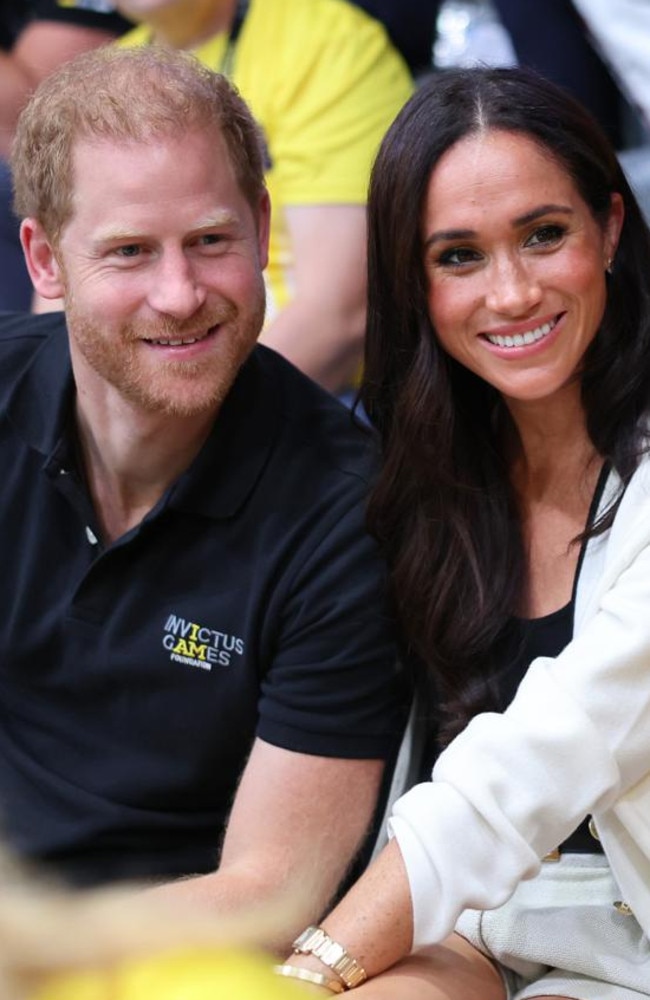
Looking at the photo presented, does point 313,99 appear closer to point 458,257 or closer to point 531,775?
point 458,257

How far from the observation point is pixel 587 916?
1773mm

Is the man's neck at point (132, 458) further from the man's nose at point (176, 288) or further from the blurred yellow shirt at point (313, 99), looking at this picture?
the blurred yellow shirt at point (313, 99)

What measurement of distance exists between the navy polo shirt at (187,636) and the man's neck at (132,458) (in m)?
0.03

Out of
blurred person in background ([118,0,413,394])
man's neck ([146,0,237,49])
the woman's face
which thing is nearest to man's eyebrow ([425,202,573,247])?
the woman's face

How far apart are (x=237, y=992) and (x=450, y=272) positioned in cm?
142

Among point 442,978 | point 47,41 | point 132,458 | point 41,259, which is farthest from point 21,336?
point 47,41

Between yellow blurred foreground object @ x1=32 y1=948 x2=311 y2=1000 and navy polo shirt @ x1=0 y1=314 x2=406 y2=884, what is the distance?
49.8 inches

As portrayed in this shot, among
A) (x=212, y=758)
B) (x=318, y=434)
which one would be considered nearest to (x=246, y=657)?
(x=212, y=758)

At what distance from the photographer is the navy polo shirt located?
1.91 meters

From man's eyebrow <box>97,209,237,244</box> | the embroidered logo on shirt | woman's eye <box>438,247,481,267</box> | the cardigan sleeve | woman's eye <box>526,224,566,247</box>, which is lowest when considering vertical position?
the embroidered logo on shirt

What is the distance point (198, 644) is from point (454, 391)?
458 mm

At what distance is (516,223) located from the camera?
1873 mm

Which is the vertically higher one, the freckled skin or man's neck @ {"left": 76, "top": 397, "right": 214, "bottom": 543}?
the freckled skin

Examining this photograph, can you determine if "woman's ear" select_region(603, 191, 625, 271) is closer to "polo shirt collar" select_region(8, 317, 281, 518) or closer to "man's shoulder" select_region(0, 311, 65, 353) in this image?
"polo shirt collar" select_region(8, 317, 281, 518)
